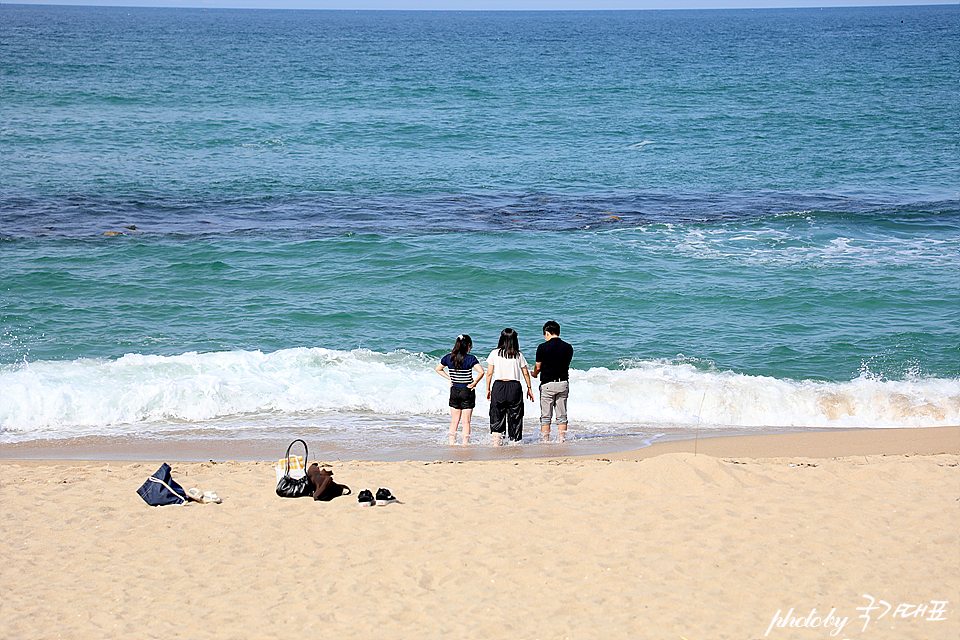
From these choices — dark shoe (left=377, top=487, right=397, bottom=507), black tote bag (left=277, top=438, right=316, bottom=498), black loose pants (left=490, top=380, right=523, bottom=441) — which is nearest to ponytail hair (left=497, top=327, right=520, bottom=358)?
black loose pants (left=490, top=380, right=523, bottom=441)

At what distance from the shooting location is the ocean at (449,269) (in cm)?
1137

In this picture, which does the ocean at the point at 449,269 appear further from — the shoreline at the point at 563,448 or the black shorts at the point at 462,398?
the black shorts at the point at 462,398

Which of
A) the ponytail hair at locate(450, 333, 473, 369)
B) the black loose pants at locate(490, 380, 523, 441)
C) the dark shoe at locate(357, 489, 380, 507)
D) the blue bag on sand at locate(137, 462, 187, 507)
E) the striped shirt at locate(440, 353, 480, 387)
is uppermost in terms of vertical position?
the ponytail hair at locate(450, 333, 473, 369)

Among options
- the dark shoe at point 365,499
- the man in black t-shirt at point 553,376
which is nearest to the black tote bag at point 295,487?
the dark shoe at point 365,499

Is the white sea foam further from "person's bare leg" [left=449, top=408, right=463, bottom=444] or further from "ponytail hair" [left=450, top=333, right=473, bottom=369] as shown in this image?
"ponytail hair" [left=450, top=333, right=473, bottom=369]

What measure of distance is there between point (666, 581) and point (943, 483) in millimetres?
3517

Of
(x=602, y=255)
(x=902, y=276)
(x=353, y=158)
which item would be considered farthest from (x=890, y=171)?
(x=353, y=158)

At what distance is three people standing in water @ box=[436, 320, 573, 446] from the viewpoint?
9547 millimetres

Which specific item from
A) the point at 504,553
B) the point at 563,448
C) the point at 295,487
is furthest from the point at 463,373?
the point at 504,553

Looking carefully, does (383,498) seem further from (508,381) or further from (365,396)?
(365,396)

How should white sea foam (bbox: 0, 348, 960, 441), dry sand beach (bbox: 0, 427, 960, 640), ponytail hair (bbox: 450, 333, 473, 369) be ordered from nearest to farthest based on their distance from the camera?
dry sand beach (bbox: 0, 427, 960, 640) → ponytail hair (bbox: 450, 333, 473, 369) → white sea foam (bbox: 0, 348, 960, 441)

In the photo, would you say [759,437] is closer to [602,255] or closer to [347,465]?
[347,465]

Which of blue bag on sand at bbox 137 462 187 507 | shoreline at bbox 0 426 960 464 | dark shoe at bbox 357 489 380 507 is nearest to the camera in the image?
dark shoe at bbox 357 489 380 507

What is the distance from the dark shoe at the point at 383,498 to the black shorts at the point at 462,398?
230cm
